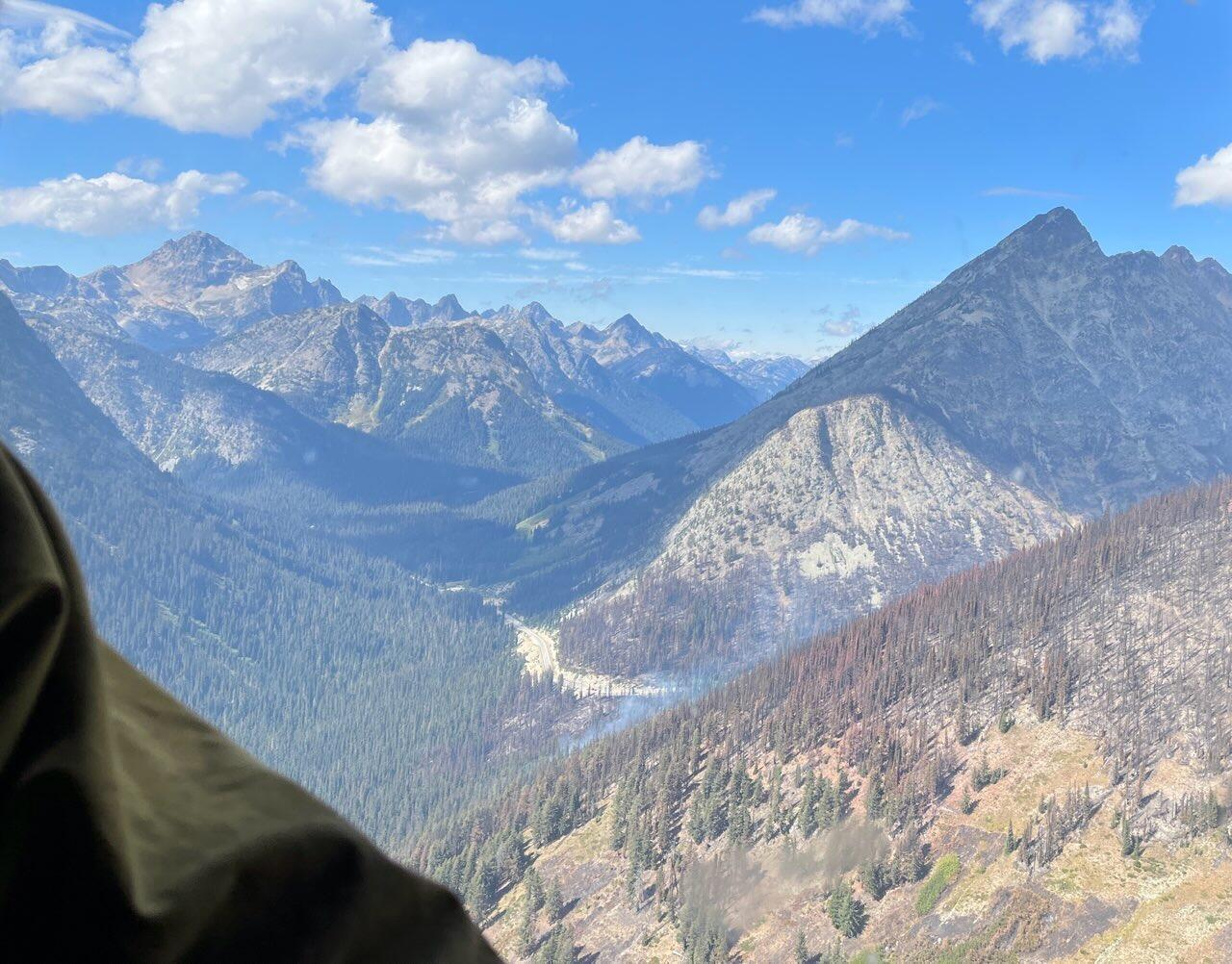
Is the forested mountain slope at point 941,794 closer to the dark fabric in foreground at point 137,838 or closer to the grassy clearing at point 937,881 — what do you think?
the grassy clearing at point 937,881

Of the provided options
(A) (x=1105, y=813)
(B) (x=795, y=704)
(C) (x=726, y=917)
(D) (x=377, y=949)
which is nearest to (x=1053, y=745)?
(A) (x=1105, y=813)

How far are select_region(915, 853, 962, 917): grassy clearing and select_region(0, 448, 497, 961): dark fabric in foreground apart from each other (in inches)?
3434

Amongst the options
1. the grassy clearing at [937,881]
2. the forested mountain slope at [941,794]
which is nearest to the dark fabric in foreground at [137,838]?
the forested mountain slope at [941,794]

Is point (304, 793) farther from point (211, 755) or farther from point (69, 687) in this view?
point (69, 687)

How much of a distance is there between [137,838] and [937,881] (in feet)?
295

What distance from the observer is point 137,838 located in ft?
4.66

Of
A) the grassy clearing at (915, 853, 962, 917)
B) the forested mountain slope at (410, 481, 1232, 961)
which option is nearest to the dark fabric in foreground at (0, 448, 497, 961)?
the forested mountain slope at (410, 481, 1232, 961)

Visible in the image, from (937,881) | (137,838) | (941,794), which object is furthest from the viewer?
(941,794)

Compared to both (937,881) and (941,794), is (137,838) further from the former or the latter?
(941,794)

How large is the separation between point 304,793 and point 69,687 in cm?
43

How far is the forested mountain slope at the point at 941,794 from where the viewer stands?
241 feet

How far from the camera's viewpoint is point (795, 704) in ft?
372

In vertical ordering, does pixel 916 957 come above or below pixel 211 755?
below

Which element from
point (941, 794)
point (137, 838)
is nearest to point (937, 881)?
point (941, 794)
